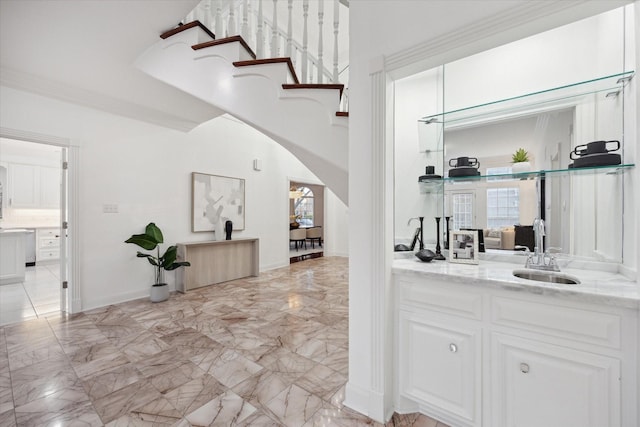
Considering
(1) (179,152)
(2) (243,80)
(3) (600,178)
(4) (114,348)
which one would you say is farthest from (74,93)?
(3) (600,178)

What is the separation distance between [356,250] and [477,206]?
1.05 m

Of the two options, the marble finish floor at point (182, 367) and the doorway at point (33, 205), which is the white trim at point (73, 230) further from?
the doorway at point (33, 205)

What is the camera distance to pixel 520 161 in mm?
1856

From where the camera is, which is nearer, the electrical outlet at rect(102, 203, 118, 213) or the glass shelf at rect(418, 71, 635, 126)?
the glass shelf at rect(418, 71, 635, 126)

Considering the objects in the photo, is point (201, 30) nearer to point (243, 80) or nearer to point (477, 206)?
point (243, 80)

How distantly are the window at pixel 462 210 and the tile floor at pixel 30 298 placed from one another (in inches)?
181

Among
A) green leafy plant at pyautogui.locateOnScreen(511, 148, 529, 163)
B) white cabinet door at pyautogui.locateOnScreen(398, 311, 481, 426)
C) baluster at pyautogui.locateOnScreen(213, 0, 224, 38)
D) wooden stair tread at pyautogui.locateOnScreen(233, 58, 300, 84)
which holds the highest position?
Result: baluster at pyautogui.locateOnScreen(213, 0, 224, 38)

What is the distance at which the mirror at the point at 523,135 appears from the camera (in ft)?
5.15

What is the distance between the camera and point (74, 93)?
10.5 feet

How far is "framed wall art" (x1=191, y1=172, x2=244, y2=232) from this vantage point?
4.43 metres

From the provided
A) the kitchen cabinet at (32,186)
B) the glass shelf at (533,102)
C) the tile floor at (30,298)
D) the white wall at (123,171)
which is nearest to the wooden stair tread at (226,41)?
the glass shelf at (533,102)

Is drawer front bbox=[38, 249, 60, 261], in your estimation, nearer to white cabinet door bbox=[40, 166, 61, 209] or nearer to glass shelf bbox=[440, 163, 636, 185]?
white cabinet door bbox=[40, 166, 61, 209]

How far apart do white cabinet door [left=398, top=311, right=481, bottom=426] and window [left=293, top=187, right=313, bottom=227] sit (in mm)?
10848

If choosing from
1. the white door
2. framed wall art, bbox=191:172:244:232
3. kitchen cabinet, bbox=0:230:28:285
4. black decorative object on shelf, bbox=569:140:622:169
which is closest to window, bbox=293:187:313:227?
framed wall art, bbox=191:172:244:232
